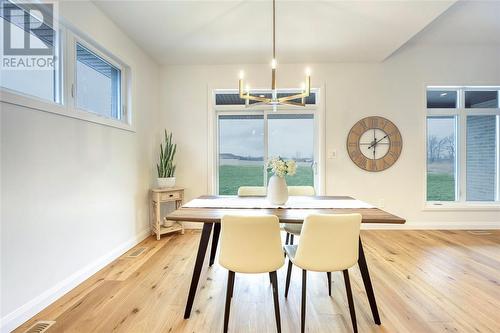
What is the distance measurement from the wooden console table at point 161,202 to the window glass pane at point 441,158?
4.03 meters

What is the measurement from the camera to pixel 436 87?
3.86 m

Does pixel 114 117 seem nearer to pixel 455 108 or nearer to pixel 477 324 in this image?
pixel 477 324

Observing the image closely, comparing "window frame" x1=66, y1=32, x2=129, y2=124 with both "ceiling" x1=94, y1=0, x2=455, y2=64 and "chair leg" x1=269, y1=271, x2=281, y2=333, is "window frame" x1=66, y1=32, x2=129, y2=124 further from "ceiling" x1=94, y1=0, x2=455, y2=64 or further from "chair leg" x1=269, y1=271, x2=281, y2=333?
"chair leg" x1=269, y1=271, x2=281, y2=333

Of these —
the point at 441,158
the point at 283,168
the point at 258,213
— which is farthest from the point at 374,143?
the point at 258,213

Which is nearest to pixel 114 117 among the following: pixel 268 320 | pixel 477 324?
pixel 268 320

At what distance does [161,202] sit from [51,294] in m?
1.70

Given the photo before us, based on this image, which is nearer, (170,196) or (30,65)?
(30,65)

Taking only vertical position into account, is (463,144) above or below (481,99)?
below

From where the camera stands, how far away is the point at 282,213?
70.0 inches

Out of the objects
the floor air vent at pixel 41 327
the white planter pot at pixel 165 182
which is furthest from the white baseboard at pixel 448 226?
the floor air vent at pixel 41 327

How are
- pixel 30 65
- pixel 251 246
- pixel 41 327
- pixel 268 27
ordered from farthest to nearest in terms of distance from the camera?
pixel 268 27 → pixel 30 65 → pixel 41 327 → pixel 251 246

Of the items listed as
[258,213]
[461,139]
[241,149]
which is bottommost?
[258,213]

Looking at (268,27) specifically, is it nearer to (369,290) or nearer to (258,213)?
(258,213)

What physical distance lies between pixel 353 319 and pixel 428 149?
3529 millimetres
